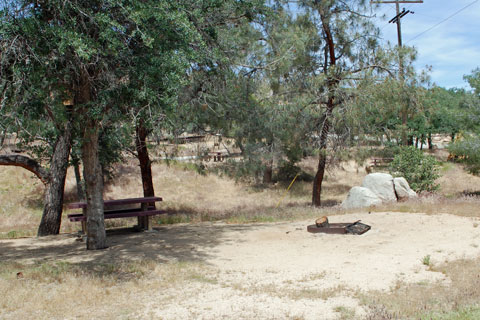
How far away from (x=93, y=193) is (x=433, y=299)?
651 centimetres

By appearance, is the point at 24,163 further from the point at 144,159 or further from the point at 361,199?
the point at 361,199

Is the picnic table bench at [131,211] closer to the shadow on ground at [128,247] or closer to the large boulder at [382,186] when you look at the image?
the shadow on ground at [128,247]

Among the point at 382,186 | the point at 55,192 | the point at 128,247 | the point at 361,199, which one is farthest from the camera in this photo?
the point at 382,186

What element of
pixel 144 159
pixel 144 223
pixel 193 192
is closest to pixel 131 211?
pixel 144 223

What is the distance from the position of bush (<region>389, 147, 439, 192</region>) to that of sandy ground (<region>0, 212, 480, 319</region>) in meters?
7.41

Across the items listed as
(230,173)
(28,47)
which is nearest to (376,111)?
(230,173)

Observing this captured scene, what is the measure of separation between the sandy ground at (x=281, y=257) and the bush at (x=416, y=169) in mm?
7409

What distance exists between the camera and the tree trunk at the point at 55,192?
1250 cm

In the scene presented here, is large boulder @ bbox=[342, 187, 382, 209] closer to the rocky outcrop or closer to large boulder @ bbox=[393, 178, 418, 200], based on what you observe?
the rocky outcrop

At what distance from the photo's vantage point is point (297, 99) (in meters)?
15.6

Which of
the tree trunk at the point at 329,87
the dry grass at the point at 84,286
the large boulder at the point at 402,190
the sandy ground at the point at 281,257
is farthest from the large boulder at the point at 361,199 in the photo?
the dry grass at the point at 84,286

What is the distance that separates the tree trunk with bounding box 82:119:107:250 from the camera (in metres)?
8.66

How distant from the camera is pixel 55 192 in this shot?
12.6m

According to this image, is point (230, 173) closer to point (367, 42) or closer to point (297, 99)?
point (297, 99)
